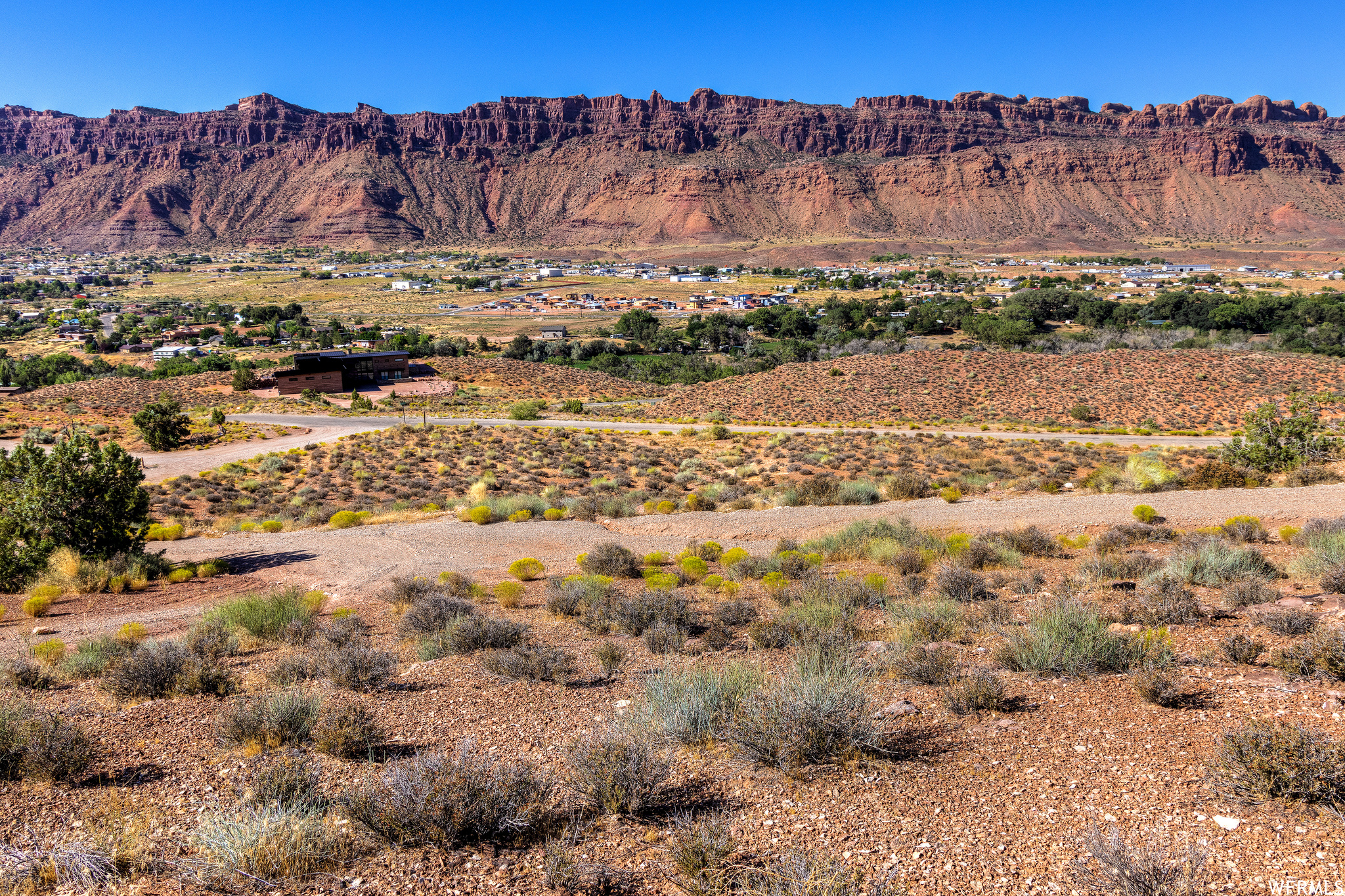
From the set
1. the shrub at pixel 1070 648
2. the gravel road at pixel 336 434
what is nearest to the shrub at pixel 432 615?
the shrub at pixel 1070 648

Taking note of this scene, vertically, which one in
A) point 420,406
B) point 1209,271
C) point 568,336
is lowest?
point 420,406

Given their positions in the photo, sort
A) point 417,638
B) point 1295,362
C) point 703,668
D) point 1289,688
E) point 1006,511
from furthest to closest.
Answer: point 1295,362
point 1006,511
point 417,638
point 703,668
point 1289,688

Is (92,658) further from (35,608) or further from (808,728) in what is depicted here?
(808,728)

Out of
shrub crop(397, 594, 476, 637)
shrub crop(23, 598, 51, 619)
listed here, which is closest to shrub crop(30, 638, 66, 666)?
shrub crop(23, 598, 51, 619)

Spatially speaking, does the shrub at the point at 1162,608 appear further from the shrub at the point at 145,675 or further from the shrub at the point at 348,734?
the shrub at the point at 145,675

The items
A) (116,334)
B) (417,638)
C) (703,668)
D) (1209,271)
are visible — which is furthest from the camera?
(1209,271)

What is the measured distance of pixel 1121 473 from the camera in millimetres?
21781

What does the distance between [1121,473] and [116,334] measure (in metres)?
101

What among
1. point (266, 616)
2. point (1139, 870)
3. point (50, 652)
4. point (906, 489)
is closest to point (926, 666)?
point (1139, 870)

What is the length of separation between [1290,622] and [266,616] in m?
12.5

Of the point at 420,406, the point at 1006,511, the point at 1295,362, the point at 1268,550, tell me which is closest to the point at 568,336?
the point at 420,406

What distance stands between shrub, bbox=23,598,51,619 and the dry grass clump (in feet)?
33.6

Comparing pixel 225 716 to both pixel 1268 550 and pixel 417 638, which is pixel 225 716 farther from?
pixel 1268 550

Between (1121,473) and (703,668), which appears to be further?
(1121,473)
